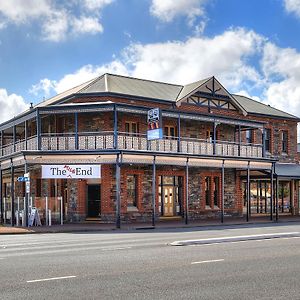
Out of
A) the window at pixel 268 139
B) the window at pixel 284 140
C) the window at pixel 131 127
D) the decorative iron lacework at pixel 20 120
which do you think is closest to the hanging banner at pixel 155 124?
the window at pixel 131 127

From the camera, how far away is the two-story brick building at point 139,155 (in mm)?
26172

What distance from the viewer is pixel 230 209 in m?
33.3

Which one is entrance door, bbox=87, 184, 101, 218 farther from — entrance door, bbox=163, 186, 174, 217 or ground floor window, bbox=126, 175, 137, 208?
entrance door, bbox=163, 186, 174, 217

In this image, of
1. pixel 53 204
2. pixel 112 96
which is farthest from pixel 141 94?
pixel 53 204

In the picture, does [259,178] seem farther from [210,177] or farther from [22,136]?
[22,136]

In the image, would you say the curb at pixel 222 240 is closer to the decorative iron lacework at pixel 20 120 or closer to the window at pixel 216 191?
the window at pixel 216 191

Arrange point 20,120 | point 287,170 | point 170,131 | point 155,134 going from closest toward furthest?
point 155,134, point 20,120, point 170,131, point 287,170

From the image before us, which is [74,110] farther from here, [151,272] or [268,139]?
[151,272]

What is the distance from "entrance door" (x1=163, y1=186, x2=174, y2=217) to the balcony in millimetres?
2639

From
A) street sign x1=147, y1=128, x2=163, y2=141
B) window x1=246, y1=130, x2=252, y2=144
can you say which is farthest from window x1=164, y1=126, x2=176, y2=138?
window x1=246, y1=130, x2=252, y2=144

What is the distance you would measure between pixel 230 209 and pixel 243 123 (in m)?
5.74

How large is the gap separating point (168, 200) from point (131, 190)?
2.88m

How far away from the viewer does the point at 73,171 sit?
25.5 metres

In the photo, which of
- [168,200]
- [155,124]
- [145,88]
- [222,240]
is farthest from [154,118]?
[222,240]
